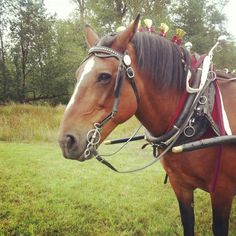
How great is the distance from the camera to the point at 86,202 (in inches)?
175

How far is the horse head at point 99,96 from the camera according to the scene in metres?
2.03

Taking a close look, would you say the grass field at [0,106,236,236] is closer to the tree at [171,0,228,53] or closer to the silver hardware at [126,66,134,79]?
the silver hardware at [126,66,134,79]

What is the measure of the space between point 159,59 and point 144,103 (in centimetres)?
33

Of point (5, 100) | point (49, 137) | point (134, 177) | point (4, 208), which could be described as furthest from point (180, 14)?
point (4, 208)

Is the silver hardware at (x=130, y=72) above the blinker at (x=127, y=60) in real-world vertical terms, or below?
below

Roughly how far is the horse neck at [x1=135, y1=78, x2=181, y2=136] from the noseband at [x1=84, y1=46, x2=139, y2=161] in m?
0.20

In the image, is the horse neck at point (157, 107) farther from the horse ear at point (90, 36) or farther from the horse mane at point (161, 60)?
the horse ear at point (90, 36)

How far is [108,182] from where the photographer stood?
5.38 meters

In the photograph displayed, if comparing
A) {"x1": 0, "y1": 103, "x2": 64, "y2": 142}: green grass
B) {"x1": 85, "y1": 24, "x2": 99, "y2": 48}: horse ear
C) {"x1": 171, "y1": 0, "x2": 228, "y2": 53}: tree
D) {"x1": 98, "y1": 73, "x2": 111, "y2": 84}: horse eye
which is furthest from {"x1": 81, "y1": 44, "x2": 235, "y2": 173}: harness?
{"x1": 171, "y1": 0, "x2": 228, "y2": 53}: tree

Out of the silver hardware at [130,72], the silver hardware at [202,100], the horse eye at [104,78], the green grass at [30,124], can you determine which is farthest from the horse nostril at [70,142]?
the green grass at [30,124]

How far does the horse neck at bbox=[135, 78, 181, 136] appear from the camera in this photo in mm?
2393

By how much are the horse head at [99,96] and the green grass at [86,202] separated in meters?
1.92

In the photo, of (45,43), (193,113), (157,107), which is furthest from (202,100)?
(45,43)

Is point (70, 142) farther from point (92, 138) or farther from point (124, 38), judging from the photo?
point (124, 38)
